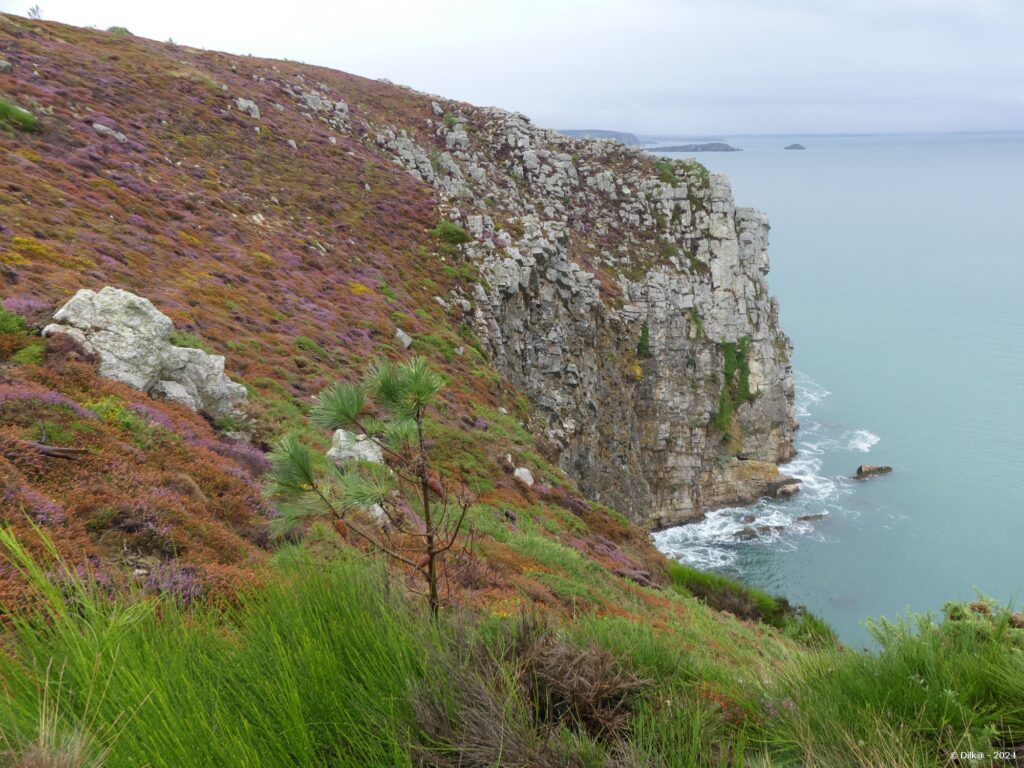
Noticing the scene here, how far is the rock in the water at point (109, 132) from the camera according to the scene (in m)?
27.6

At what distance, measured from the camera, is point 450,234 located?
125 feet

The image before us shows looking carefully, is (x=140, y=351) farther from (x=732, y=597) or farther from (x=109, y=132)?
(x=109, y=132)

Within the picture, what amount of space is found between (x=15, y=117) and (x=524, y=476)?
26716 millimetres

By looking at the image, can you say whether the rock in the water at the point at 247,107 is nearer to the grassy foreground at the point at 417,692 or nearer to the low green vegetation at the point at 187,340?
the low green vegetation at the point at 187,340

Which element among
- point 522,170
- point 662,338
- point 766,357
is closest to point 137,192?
point 522,170

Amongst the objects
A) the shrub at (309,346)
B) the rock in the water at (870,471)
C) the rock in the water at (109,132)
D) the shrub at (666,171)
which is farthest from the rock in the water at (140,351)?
the rock in the water at (870,471)

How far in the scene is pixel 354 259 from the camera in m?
32.3

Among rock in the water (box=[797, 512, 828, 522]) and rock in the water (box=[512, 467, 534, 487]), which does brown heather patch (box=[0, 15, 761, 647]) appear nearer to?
rock in the water (box=[512, 467, 534, 487])

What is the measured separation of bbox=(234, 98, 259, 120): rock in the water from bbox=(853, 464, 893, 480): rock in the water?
211 feet

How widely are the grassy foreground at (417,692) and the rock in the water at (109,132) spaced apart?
3300 cm

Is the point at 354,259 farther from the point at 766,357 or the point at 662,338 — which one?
the point at 766,357

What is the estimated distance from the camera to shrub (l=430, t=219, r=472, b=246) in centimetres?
3806

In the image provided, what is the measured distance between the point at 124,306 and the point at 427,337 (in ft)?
53.3

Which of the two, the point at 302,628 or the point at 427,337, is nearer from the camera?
the point at 302,628
